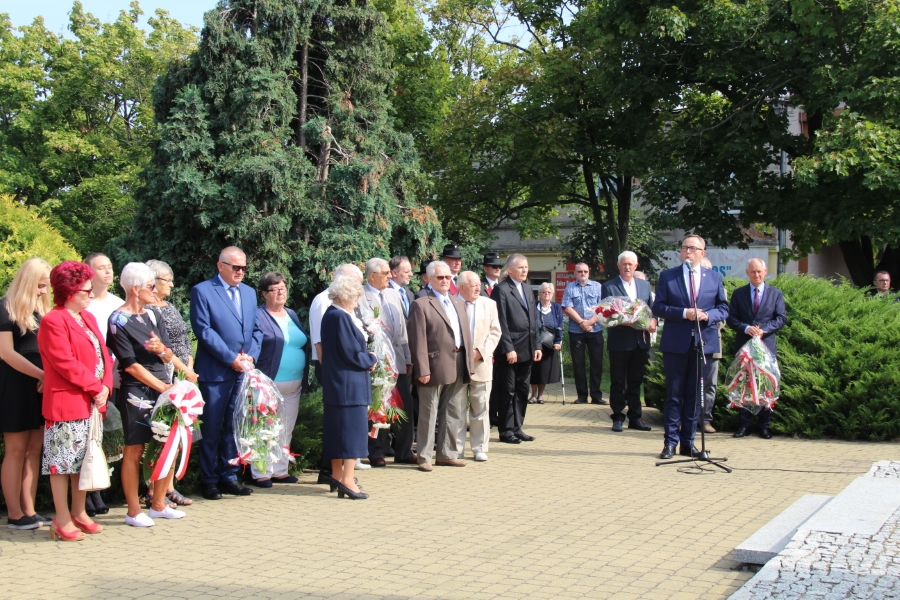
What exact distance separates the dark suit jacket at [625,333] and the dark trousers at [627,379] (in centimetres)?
7

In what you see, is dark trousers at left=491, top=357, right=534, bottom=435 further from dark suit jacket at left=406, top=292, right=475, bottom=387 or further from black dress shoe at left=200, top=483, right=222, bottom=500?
black dress shoe at left=200, top=483, right=222, bottom=500

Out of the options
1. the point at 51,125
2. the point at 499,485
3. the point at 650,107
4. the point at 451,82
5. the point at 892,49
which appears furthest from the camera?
the point at 51,125

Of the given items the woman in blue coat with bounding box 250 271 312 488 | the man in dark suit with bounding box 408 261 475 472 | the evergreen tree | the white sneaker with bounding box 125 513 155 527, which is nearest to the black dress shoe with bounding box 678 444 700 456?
the man in dark suit with bounding box 408 261 475 472

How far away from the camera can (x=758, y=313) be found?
10.8 meters

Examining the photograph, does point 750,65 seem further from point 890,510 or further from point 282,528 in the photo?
point 282,528

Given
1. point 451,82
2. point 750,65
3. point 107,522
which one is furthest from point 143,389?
point 451,82

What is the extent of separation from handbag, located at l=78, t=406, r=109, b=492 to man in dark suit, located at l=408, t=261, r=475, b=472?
3322mm

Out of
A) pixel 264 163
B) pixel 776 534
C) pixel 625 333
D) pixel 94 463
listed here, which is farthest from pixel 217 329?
pixel 264 163

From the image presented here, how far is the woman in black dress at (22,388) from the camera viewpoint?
6.35 metres

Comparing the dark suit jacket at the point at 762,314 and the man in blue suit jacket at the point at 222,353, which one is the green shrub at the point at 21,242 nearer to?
the man in blue suit jacket at the point at 222,353

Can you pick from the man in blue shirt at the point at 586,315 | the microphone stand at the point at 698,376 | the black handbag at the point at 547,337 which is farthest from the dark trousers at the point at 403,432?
the man in blue shirt at the point at 586,315

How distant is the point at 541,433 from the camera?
37.4ft

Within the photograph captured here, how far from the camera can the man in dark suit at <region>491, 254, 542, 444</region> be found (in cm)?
1063

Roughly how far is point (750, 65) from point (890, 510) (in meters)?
14.1
